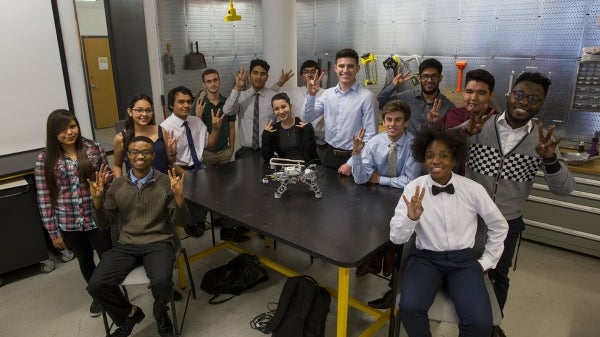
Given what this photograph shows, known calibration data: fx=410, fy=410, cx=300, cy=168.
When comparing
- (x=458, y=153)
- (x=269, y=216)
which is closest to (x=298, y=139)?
(x=269, y=216)

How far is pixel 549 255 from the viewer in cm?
373

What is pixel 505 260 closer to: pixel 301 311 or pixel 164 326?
pixel 301 311

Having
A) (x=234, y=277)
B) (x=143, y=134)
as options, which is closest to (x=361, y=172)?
(x=234, y=277)

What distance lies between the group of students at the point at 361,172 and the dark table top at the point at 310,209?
0.14 meters

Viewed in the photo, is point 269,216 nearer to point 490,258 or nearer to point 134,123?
point 490,258

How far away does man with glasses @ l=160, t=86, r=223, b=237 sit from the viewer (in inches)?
133

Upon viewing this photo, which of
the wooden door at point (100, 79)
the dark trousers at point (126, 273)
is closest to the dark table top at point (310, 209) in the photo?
the dark trousers at point (126, 273)

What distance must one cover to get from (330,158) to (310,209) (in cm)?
105

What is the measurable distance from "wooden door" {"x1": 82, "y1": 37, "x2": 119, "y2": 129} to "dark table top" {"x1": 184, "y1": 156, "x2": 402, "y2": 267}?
5.84m

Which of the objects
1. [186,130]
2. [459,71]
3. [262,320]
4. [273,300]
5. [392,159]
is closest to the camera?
[392,159]

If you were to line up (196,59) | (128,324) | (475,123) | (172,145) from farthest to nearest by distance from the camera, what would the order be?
(196,59), (172,145), (128,324), (475,123)

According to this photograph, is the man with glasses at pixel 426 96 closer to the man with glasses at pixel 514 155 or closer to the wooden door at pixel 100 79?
the man with glasses at pixel 514 155

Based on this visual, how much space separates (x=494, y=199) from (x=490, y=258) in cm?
38

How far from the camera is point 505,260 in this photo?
7.84 feet
